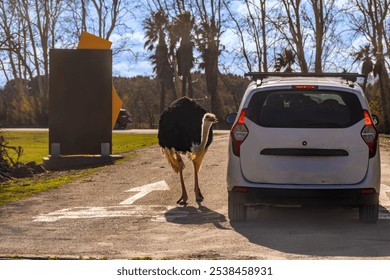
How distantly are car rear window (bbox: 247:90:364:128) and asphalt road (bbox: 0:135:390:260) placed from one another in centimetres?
135

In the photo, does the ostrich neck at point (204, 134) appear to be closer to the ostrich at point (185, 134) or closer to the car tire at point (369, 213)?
the ostrich at point (185, 134)

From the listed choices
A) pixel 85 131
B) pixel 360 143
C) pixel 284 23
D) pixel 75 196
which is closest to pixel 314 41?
pixel 284 23

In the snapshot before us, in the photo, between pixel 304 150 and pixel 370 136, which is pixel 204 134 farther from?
pixel 370 136

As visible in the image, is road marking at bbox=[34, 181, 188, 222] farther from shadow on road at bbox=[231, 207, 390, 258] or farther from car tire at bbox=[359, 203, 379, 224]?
car tire at bbox=[359, 203, 379, 224]

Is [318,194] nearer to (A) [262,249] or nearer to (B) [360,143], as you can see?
(B) [360,143]

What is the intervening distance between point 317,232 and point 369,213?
1018 millimetres

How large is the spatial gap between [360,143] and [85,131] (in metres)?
14.8

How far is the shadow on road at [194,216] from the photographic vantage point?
12352 mm

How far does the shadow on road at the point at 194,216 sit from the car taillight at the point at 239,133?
3.47ft

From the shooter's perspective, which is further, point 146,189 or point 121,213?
point 146,189

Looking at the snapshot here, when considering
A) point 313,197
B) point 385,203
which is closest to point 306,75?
point 313,197

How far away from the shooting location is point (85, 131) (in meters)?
25.2

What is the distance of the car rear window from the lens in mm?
11438

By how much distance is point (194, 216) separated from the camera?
13.0 m
